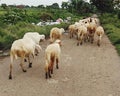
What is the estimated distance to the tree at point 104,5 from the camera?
52.9 meters

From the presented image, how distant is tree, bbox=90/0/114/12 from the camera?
52.9m

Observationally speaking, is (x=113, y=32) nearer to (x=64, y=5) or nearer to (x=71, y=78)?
(x=71, y=78)

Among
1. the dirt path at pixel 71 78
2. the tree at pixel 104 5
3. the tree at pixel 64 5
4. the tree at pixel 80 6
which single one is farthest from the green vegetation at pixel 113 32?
the tree at pixel 64 5

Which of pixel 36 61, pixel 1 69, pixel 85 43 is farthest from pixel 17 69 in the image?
pixel 85 43

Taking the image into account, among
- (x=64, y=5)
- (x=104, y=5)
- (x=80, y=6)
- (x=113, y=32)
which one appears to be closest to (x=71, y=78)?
(x=113, y=32)

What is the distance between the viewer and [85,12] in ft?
186

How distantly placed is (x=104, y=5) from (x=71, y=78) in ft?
136

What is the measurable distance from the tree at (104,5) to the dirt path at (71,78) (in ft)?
117

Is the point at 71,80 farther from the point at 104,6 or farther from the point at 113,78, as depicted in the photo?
the point at 104,6

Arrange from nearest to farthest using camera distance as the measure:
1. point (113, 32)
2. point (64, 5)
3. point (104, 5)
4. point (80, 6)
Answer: point (113, 32) → point (104, 5) → point (80, 6) → point (64, 5)

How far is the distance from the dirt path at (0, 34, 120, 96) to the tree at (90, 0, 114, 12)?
35684 millimetres

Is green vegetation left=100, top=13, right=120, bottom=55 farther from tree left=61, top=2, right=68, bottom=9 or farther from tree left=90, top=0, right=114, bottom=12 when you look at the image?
tree left=61, top=2, right=68, bottom=9

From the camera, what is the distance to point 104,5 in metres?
53.4

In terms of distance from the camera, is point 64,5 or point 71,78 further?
point 64,5
